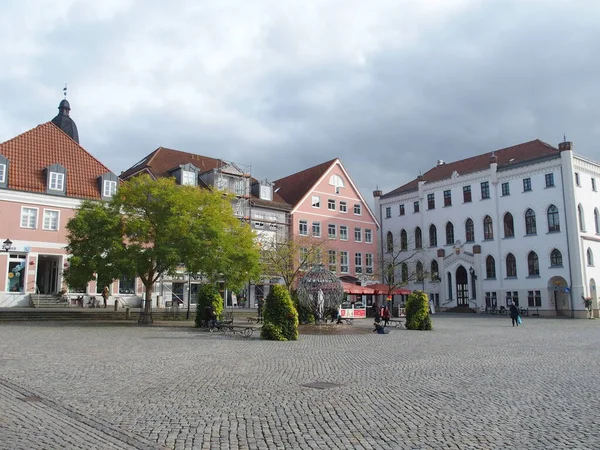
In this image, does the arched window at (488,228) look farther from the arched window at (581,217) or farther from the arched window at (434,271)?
the arched window at (581,217)

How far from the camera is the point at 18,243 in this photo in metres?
38.8

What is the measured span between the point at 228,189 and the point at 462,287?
27300 mm

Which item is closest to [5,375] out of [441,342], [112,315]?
[441,342]

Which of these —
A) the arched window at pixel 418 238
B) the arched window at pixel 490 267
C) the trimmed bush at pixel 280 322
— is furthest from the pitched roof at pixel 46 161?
the arched window at pixel 490 267

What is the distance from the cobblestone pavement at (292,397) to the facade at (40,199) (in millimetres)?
22291

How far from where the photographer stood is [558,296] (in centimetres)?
5078

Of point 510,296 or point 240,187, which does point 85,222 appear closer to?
point 240,187

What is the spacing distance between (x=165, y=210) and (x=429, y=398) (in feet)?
70.6

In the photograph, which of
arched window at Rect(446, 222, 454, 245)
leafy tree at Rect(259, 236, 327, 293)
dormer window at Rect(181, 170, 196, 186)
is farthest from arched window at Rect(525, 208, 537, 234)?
dormer window at Rect(181, 170, 196, 186)

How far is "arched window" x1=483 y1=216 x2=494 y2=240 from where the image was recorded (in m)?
56.8

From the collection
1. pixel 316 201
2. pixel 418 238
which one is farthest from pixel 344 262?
pixel 418 238

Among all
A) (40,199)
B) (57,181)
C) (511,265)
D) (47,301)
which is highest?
(57,181)

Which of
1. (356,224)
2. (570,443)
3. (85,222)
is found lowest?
(570,443)

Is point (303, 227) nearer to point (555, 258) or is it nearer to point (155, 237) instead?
point (555, 258)
